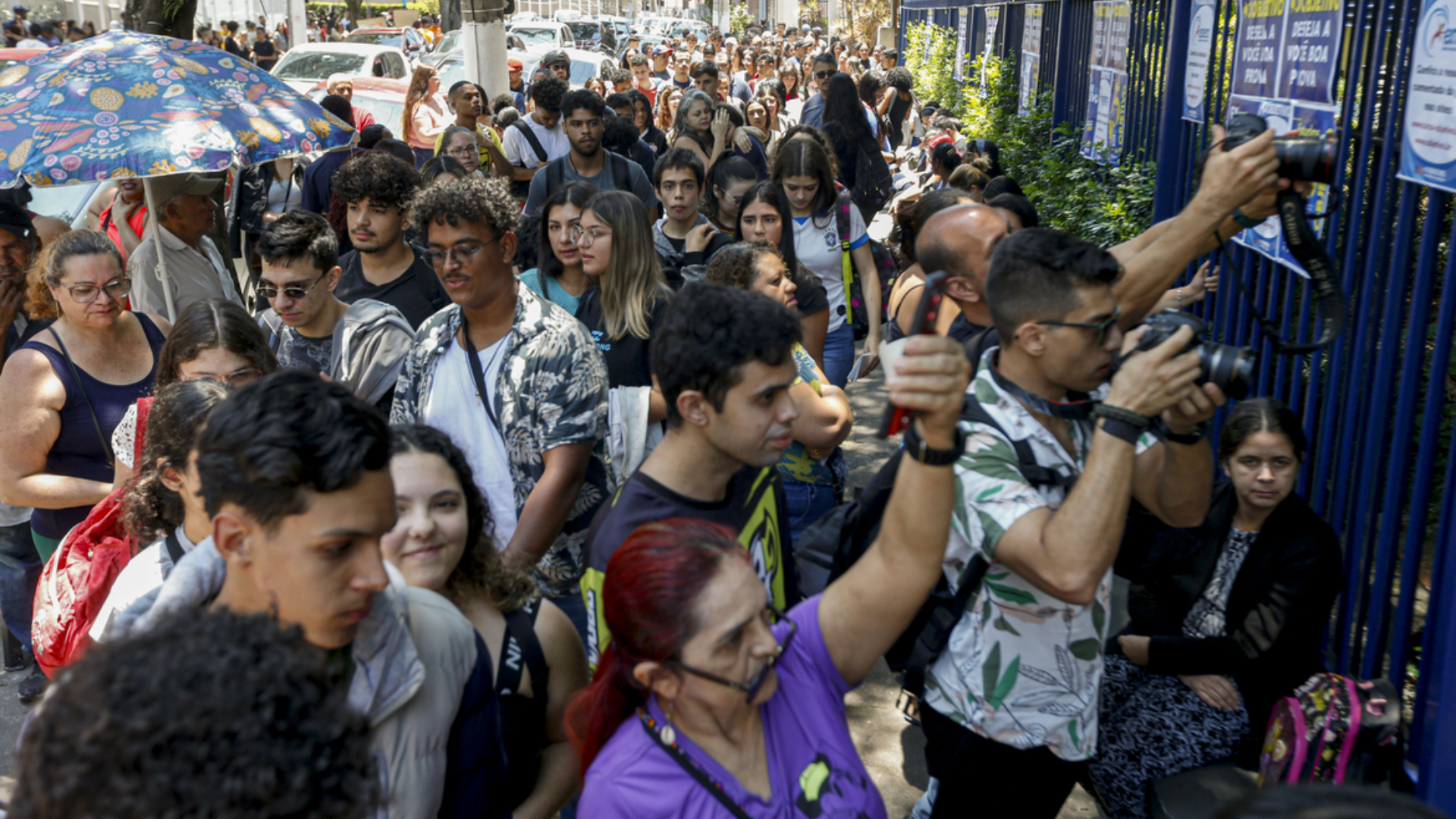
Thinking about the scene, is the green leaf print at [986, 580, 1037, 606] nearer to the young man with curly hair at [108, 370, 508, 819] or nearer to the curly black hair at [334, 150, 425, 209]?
the young man with curly hair at [108, 370, 508, 819]

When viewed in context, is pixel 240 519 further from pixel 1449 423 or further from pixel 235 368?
pixel 1449 423

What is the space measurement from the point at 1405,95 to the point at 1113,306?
1.44 metres

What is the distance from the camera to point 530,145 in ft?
27.8

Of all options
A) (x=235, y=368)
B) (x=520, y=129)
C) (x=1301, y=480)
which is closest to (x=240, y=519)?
(x=235, y=368)

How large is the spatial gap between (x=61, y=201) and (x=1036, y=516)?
333 inches

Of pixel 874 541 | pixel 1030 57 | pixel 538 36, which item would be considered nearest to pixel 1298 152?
pixel 874 541

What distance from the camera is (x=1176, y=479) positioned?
257 centimetres

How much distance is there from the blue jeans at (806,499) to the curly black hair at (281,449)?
7.35 feet

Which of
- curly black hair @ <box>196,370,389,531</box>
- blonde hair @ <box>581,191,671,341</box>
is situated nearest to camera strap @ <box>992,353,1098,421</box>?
curly black hair @ <box>196,370,389,531</box>

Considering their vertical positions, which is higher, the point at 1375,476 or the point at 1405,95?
the point at 1405,95

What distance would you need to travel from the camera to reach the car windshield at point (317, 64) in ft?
61.1

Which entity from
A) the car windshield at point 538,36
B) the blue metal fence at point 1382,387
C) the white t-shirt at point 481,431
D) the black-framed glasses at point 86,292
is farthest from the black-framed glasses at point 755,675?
the car windshield at point 538,36

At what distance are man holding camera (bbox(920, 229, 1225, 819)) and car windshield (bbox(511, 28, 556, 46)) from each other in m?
28.4

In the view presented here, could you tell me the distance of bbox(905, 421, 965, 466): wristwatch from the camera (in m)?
1.92
